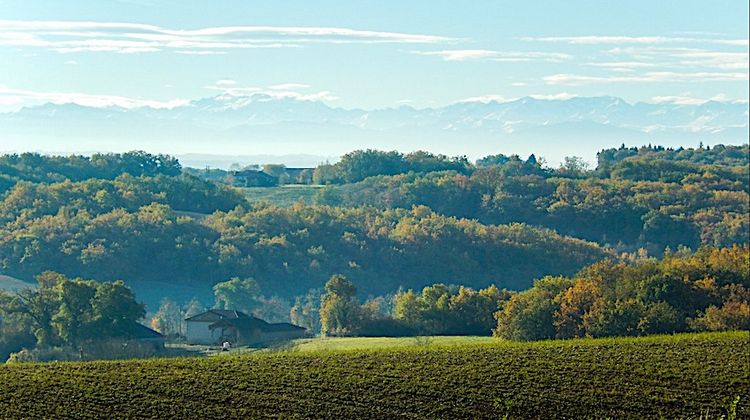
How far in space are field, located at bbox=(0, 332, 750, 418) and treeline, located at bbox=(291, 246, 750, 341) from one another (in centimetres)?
1083

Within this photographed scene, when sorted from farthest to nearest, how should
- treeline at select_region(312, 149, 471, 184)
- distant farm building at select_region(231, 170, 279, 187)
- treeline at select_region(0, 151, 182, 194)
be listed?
treeline at select_region(312, 149, 471, 184), distant farm building at select_region(231, 170, 279, 187), treeline at select_region(0, 151, 182, 194)

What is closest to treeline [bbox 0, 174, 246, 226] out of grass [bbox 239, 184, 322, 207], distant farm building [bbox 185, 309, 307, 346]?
grass [bbox 239, 184, 322, 207]

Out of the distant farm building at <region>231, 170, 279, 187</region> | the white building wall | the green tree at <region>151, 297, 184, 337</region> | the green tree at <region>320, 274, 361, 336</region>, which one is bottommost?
the green tree at <region>151, 297, 184, 337</region>

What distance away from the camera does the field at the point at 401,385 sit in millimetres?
34906

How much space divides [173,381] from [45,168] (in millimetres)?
140359

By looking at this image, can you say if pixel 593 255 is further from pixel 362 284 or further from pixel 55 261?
pixel 55 261

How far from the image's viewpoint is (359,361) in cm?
4194

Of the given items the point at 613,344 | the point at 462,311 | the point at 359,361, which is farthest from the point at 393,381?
the point at 462,311

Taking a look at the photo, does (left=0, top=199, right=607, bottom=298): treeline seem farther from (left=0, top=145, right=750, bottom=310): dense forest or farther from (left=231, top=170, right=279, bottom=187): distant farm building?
(left=231, top=170, right=279, bottom=187): distant farm building

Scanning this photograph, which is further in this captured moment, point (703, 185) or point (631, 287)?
point (703, 185)

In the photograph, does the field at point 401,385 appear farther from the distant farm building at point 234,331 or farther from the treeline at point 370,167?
the treeline at point 370,167

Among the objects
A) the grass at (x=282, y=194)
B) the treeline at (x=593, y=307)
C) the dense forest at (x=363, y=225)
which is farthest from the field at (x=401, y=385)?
the grass at (x=282, y=194)

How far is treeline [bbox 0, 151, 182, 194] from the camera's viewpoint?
549 feet

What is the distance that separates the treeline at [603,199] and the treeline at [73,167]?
24.8 m
